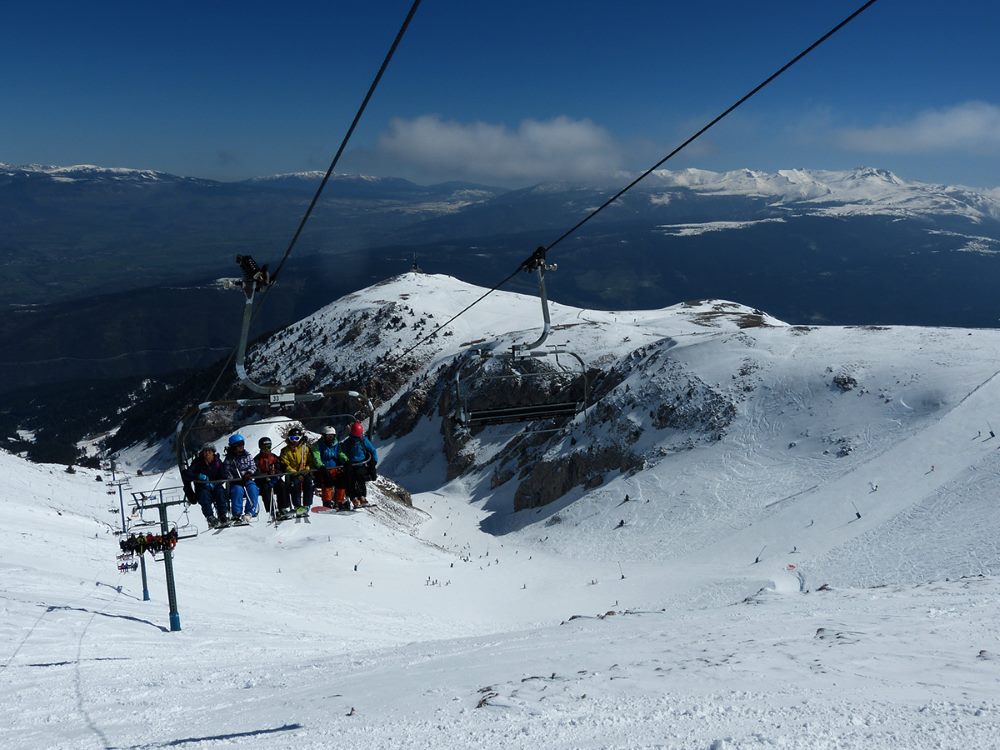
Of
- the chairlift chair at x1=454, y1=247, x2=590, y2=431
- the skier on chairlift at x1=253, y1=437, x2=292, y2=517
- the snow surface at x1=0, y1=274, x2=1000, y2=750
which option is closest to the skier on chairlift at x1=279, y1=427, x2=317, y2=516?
the skier on chairlift at x1=253, y1=437, x2=292, y2=517

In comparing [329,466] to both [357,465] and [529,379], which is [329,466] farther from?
[529,379]

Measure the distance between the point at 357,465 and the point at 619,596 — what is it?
20725 mm

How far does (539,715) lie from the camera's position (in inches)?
487

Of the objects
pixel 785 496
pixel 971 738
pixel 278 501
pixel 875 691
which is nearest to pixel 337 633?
pixel 278 501

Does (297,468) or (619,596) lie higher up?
(297,468)

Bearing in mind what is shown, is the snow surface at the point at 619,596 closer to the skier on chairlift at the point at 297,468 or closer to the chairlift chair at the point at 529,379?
the skier on chairlift at the point at 297,468

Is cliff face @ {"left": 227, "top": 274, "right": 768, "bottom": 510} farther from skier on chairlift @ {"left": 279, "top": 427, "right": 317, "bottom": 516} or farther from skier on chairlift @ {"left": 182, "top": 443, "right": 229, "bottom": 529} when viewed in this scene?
skier on chairlift @ {"left": 182, "top": 443, "right": 229, "bottom": 529}

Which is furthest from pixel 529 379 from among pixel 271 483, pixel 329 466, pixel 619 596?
pixel 329 466

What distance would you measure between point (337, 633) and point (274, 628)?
2.27 m

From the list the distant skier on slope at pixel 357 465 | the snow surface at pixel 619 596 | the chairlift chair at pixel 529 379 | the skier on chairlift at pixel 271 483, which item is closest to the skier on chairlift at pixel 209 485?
the skier on chairlift at pixel 271 483

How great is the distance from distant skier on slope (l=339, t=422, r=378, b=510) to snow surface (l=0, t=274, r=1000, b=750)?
3.93 metres

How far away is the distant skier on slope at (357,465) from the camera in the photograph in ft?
58.5

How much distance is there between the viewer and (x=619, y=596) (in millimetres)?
35031

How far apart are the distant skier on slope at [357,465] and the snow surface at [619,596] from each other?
3925 mm
